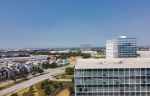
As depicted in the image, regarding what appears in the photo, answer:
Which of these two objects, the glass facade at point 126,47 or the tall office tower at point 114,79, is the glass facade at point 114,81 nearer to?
the tall office tower at point 114,79

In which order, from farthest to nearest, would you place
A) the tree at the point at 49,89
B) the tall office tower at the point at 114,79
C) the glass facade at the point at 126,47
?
the glass facade at the point at 126,47, the tree at the point at 49,89, the tall office tower at the point at 114,79

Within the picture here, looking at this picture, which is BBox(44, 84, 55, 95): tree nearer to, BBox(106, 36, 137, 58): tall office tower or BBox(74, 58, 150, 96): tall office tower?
BBox(74, 58, 150, 96): tall office tower

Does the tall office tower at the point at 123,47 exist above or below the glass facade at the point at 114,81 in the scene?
above

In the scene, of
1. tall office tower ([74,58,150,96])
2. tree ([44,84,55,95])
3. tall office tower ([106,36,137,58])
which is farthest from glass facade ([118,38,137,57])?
tall office tower ([74,58,150,96])

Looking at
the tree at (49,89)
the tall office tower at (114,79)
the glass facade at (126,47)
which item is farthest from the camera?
→ the glass facade at (126,47)

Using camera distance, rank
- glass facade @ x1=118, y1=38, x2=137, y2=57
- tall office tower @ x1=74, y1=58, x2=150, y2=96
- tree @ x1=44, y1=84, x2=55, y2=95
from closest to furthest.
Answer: tall office tower @ x1=74, y1=58, x2=150, y2=96 → tree @ x1=44, y1=84, x2=55, y2=95 → glass facade @ x1=118, y1=38, x2=137, y2=57

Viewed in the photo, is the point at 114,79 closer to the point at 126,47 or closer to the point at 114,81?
the point at 114,81

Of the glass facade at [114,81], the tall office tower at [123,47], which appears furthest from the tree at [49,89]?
the tall office tower at [123,47]

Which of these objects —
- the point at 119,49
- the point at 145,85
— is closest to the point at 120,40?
the point at 119,49
